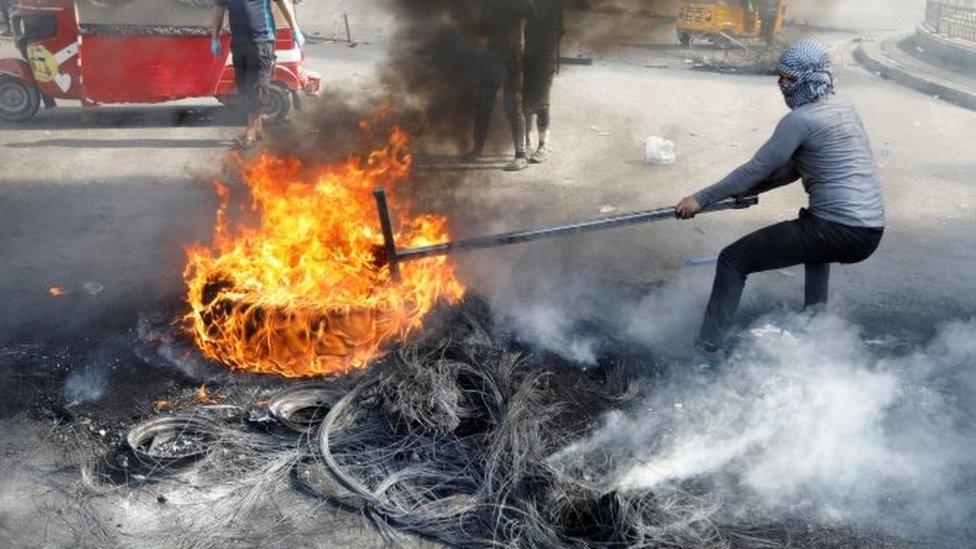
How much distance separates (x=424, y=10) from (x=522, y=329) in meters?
4.17

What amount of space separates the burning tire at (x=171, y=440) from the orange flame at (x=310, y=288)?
621 millimetres

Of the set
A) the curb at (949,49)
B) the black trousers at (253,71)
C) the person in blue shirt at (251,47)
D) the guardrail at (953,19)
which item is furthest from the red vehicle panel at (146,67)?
the guardrail at (953,19)

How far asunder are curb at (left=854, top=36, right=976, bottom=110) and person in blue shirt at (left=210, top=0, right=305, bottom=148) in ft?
34.1

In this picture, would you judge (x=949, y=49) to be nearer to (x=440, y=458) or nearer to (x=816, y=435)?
(x=816, y=435)

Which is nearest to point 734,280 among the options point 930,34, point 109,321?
point 109,321

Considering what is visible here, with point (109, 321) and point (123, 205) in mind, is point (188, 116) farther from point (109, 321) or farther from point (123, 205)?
point (109, 321)

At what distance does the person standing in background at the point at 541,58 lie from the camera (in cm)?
835

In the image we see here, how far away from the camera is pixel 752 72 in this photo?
15.5 metres

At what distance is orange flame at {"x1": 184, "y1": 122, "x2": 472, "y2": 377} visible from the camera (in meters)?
4.64

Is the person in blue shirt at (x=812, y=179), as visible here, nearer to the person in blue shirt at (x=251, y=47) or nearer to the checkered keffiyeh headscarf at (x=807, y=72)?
the checkered keffiyeh headscarf at (x=807, y=72)

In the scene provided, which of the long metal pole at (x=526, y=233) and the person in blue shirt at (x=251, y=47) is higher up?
the person in blue shirt at (x=251, y=47)

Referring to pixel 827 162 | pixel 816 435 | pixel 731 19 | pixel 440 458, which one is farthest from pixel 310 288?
pixel 731 19

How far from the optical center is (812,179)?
4.64 m

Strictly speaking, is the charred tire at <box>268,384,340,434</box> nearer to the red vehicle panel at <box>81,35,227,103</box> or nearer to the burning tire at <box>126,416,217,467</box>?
the burning tire at <box>126,416,217,467</box>
